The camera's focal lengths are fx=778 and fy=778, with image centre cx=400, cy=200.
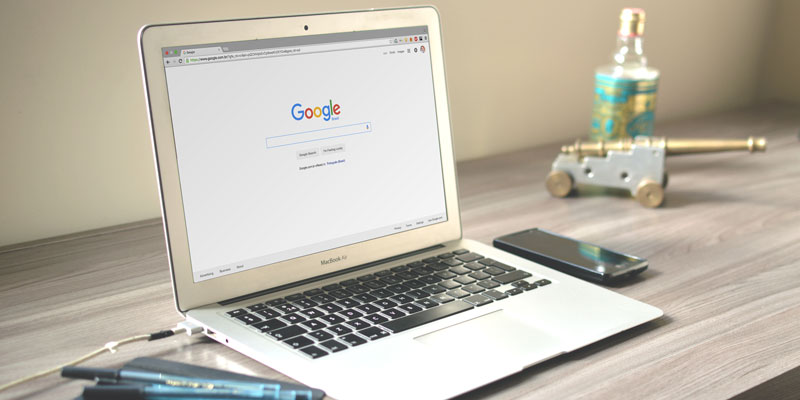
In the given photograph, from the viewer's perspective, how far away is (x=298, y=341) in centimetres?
68

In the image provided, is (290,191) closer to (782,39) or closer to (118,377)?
(118,377)

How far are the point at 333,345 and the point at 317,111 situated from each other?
0.27 meters

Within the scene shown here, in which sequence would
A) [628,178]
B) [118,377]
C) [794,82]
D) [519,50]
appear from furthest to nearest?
[794,82]
[519,50]
[628,178]
[118,377]

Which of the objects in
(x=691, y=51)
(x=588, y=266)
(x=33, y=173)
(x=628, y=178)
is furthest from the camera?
(x=691, y=51)

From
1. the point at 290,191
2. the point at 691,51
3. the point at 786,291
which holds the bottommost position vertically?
the point at 786,291

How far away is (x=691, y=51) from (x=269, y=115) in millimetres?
1293

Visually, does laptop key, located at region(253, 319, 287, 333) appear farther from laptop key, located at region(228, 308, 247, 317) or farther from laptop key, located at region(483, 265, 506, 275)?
laptop key, located at region(483, 265, 506, 275)

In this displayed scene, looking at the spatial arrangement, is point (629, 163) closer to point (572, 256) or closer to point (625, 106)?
point (625, 106)

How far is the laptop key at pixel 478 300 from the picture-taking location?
76 cm

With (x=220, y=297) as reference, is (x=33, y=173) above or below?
above

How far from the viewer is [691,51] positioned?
1.78 meters

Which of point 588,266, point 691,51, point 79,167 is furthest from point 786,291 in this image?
point 691,51

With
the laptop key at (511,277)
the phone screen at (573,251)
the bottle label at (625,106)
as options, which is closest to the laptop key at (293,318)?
the laptop key at (511,277)

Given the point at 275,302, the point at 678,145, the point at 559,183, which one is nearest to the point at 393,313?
the point at 275,302
